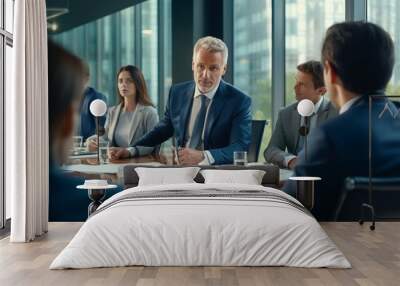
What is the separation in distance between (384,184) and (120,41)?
3.69 metres

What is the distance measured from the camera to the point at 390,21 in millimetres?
8250

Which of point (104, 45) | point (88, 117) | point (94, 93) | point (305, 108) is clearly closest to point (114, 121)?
point (88, 117)

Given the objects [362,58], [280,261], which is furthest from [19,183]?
[362,58]

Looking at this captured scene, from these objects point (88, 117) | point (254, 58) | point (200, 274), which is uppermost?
point (254, 58)

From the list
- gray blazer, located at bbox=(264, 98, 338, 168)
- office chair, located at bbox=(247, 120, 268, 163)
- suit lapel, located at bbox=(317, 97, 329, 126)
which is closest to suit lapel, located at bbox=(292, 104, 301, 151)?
gray blazer, located at bbox=(264, 98, 338, 168)

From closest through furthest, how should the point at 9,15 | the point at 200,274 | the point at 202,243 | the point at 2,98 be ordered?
the point at 200,274 < the point at 202,243 < the point at 2,98 < the point at 9,15

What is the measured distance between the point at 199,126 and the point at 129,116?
0.89m

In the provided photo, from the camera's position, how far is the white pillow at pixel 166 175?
7.81m

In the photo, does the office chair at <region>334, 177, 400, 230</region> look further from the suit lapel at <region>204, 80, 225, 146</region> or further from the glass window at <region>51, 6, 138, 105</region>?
the glass window at <region>51, 6, 138, 105</region>

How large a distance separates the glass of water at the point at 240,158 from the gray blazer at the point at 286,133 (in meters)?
0.26

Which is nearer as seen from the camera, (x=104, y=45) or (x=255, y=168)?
(x=255, y=168)

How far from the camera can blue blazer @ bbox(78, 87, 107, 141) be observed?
8.34 metres

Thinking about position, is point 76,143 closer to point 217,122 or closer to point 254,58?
point 217,122

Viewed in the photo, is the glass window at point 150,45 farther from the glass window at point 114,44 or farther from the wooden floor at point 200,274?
the wooden floor at point 200,274
